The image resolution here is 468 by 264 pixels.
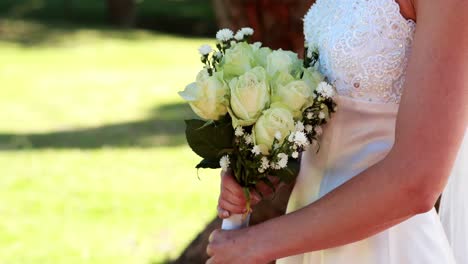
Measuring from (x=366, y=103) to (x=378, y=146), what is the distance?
10cm

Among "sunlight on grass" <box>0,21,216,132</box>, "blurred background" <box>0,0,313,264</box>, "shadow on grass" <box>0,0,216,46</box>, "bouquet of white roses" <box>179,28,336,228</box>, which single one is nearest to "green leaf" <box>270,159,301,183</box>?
"bouquet of white roses" <box>179,28,336,228</box>

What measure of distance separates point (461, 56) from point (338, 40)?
0.38 m

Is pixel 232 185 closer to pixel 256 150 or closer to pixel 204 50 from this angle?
pixel 256 150

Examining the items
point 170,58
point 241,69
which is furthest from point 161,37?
point 241,69

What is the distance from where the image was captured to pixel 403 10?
7.12ft

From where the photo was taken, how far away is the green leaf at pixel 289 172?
Answer: 2.31m

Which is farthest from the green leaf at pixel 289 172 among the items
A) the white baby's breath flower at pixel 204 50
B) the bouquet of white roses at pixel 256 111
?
the white baby's breath flower at pixel 204 50

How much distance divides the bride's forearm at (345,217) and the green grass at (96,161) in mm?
5121

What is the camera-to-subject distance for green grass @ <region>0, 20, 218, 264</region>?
7867mm

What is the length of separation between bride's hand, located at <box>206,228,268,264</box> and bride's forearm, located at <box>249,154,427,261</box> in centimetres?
2

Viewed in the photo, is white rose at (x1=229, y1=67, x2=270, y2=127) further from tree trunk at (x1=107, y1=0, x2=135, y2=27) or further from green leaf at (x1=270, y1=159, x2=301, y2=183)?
tree trunk at (x1=107, y1=0, x2=135, y2=27)

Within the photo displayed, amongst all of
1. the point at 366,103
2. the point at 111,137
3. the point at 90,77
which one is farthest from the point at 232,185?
the point at 90,77

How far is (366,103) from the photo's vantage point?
2248mm

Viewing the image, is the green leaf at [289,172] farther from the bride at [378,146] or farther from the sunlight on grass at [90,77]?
the sunlight on grass at [90,77]
